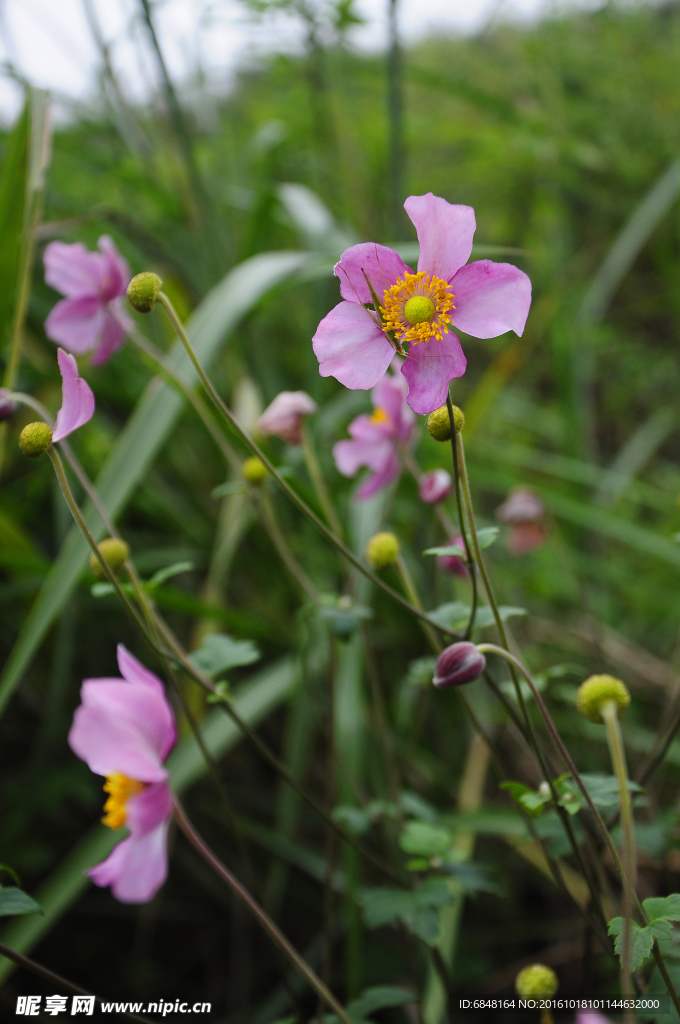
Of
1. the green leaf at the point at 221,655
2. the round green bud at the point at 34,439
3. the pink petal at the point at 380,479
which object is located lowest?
the green leaf at the point at 221,655

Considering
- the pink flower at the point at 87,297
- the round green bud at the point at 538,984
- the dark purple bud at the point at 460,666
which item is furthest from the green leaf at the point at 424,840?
the pink flower at the point at 87,297

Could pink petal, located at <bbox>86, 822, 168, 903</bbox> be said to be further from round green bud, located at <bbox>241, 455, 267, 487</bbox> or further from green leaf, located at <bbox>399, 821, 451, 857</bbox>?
round green bud, located at <bbox>241, 455, 267, 487</bbox>

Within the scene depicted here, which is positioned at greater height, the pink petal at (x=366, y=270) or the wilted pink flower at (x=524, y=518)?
the wilted pink flower at (x=524, y=518)

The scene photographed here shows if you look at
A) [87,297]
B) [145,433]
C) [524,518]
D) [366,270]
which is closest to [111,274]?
[87,297]

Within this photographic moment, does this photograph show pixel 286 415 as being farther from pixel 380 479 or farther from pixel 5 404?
pixel 5 404

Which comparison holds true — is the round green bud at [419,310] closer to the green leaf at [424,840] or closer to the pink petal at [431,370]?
the pink petal at [431,370]

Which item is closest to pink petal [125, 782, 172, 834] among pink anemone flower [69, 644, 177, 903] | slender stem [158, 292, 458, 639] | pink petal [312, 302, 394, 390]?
A: pink anemone flower [69, 644, 177, 903]
